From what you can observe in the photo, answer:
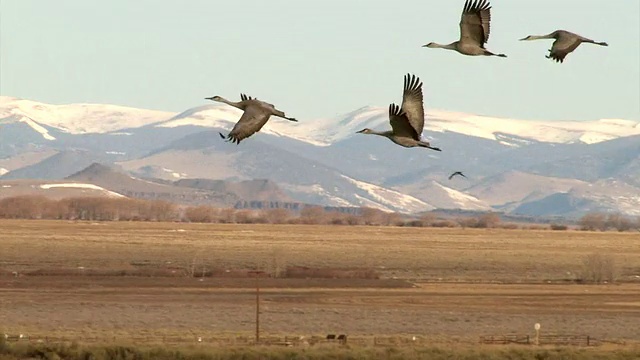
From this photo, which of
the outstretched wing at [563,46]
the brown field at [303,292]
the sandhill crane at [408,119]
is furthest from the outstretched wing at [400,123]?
the brown field at [303,292]

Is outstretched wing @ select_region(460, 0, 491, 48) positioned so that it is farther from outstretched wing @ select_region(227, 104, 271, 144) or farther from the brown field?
the brown field

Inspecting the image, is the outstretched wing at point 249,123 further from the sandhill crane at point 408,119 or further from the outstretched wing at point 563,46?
the outstretched wing at point 563,46

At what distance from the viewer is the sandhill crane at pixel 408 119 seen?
2275 centimetres

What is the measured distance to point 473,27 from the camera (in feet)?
76.2

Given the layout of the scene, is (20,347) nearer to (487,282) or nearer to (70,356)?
(70,356)

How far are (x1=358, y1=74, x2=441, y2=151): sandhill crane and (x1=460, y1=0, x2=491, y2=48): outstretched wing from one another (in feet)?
3.55

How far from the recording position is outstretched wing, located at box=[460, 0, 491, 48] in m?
23.0

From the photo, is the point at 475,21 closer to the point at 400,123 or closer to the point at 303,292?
the point at 400,123

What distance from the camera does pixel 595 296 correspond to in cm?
8588

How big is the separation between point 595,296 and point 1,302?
3375cm

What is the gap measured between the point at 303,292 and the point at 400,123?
6233 centimetres

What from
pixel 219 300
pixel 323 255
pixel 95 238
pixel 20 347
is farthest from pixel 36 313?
pixel 95 238

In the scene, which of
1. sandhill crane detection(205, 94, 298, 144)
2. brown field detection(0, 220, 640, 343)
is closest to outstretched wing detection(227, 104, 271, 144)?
sandhill crane detection(205, 94, 298, 144)

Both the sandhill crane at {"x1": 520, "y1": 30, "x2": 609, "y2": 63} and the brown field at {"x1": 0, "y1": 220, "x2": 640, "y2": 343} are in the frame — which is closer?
the sandhill crane at {"x1": 520, "y1": 30, "x2": 609, "y2": 63}
